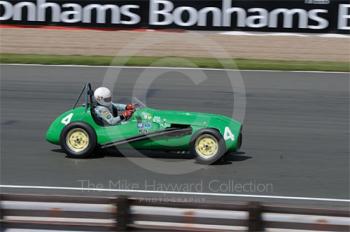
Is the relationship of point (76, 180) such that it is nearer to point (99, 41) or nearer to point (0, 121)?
point (0, 121)

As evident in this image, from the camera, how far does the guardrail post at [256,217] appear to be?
24.9 ft

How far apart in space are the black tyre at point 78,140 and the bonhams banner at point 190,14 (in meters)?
10.4

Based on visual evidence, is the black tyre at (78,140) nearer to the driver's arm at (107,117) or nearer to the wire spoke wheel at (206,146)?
the driver's arm at (107,117)

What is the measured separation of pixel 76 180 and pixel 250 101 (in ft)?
20.1

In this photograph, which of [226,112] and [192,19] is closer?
[226,112]

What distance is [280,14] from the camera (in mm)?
20984

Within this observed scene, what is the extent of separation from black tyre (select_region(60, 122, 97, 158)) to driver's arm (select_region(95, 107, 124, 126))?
10.7 inches

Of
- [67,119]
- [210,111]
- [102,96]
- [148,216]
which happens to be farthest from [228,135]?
[210,111]

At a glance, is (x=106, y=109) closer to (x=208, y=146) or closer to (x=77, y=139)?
(x=77, y=139)

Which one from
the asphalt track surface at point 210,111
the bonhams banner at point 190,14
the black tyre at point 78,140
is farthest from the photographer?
the bonhams banner at point 190,14

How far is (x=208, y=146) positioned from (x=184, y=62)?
9.27 meters

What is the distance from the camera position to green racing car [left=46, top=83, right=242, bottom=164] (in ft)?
36.3

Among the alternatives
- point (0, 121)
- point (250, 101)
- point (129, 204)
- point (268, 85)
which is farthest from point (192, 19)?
point (129, 204)

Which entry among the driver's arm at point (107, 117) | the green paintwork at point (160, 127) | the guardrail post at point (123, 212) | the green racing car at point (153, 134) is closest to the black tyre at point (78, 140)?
the green racing car at point (153, 134)
